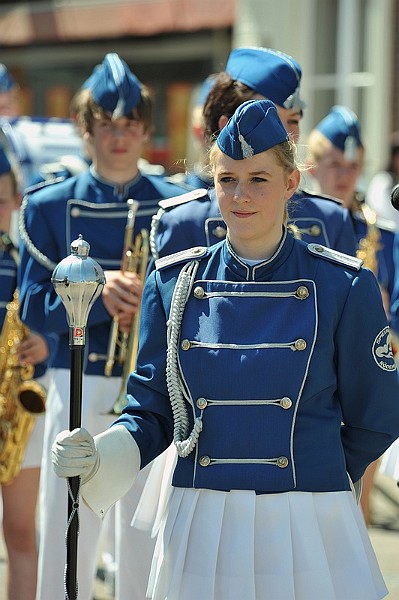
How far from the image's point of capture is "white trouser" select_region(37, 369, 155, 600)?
449 cm

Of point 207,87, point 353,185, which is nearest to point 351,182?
point 353,185

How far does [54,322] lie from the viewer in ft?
15.4

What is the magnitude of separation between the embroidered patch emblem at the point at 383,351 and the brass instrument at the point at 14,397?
2.27 metres

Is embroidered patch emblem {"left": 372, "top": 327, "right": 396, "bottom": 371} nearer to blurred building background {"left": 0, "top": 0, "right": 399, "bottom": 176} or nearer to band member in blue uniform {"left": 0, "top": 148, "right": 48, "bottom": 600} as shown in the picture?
band member in blue uniform {"left": 0, "top": 148, "right": 48, "bottom": 600}

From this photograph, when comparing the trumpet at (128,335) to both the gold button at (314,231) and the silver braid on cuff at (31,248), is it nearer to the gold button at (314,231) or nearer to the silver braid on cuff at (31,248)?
the silver braid on cuff at (31,248)

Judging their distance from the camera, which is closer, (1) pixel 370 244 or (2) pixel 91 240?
(2) pixel 91 240

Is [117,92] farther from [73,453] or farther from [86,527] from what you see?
[73,453]

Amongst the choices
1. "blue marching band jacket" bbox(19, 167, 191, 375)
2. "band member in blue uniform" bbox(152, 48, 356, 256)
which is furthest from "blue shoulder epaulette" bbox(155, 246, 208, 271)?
"blue marching band jacket" bbox(19, 167, 191, 375)

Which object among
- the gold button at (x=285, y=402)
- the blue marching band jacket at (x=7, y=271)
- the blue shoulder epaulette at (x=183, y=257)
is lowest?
the blue marching band jacket at (x=7, y=271)

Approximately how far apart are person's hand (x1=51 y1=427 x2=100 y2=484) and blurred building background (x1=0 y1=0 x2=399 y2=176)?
788cm

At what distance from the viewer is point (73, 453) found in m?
3.11

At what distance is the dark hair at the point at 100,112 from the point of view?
4895 mm


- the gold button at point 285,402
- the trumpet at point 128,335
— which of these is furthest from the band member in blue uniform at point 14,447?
the gold button at point 285,402

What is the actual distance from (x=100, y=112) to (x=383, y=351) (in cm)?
193
